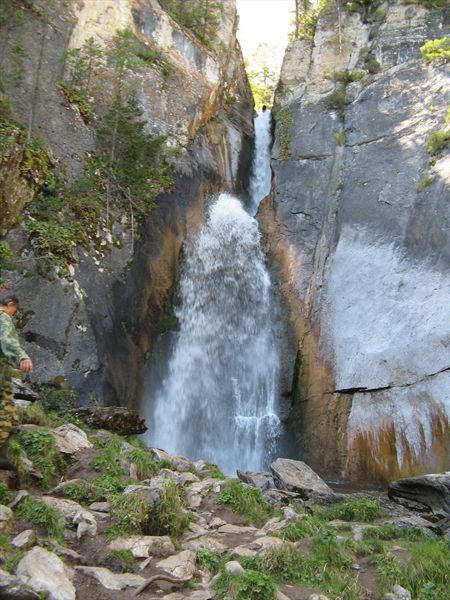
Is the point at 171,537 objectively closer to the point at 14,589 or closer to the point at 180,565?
the point at 180,565

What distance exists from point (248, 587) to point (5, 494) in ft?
9.16

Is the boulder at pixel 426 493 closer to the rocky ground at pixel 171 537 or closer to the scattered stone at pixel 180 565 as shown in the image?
the rocky ground at pixel 171 537

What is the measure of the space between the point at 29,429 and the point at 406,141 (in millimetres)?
14636

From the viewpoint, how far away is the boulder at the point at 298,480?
377 inches

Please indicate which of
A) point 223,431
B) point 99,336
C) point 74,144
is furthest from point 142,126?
point 223,431

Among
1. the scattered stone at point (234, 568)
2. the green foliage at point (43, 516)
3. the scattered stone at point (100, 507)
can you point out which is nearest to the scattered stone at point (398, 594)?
the scattered stone at point (234, 568)

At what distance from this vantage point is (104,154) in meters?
15.7

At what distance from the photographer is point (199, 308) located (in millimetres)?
15727

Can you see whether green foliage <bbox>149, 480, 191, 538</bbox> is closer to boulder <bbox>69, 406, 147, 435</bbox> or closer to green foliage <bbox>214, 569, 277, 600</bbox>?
green foliage <bbox>214, 569, 277, 600</bbox>

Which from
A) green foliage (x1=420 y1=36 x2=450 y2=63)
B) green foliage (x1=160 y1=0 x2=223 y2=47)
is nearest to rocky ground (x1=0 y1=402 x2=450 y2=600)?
green foliage (x1=420 y1=36 x2=450 y2=63)

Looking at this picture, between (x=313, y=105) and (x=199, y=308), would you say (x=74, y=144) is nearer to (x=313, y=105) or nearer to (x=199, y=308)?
(x=199, y=308)

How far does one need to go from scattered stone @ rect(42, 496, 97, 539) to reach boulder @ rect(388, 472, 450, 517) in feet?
20.2

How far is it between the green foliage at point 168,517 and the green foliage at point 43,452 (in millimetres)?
1493

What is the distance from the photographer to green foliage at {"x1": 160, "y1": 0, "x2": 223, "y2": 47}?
22234 mm
